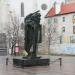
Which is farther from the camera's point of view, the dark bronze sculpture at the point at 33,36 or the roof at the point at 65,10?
the roof at the point at 65,10

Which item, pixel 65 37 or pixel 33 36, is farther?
pixel 65 37

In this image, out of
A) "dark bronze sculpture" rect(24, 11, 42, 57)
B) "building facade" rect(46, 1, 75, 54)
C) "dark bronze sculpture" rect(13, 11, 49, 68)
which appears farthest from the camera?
"building facade" rect(46, 1, 75, 54)

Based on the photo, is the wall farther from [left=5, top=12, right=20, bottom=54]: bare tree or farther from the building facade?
[left=5, top=12, right=20, bottom=54]: bare tree

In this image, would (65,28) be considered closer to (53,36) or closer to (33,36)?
(53,36)

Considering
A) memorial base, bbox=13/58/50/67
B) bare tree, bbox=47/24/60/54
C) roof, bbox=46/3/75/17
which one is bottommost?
memorial base, bbox=13/58/50/67

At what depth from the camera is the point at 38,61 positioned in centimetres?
2773

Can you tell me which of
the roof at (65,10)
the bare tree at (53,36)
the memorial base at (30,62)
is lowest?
the memorial base at (30,62)

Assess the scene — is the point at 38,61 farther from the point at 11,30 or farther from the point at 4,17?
the point at 4,17

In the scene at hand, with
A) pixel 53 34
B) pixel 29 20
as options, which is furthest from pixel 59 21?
pixel 29 20

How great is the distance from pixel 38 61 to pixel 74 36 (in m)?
56.8

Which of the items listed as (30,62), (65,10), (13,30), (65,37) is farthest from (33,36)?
(65,10)

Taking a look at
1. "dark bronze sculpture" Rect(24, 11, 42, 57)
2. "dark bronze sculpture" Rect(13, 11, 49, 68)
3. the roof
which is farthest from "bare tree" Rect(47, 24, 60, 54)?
"dark bronze sculpture" Rect(24, 11, 42, 57)

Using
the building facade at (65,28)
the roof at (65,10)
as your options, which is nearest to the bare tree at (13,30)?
the building facade at (65,28)

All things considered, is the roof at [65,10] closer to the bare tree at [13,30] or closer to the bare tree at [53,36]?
the bare tree at [53,36]
